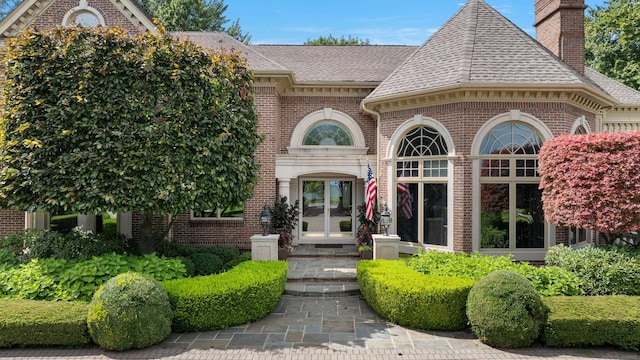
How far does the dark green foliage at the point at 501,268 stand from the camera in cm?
677

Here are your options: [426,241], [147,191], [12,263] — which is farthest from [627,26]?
[12,263]

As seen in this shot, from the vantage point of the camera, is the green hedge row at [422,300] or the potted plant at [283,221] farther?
the potted plant at [283,221]

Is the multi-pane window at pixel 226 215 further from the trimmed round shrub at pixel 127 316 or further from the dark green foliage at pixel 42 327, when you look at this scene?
the dark green foliage at pixel 42 327

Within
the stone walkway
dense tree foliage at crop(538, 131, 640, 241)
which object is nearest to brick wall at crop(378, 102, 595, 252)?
dense tree foliage at crop(538, 131, 640, 241)

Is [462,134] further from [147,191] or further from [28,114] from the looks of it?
[28,114]

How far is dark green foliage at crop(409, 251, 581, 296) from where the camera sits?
677 centimetres

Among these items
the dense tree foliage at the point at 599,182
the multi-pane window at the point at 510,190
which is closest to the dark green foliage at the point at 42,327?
the multi-pane window at the point at 510,190

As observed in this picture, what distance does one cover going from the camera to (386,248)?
9016 mm

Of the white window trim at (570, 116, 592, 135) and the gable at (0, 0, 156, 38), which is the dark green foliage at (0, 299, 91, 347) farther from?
the white window trim at (570, 116, 592, 135)

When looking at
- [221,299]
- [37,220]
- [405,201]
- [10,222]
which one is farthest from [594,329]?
[10,222]

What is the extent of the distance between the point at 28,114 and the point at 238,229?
6.07 metres

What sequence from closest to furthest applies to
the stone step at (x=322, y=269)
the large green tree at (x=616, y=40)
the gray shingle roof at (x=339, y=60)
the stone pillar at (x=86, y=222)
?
1. the stone step at (x=322, y=269)
2. the stone pillar at (x=86, y=222)
3. the gray shingle roof at (x=339, y=60)
4. the large green tree at (x=616, y=40)

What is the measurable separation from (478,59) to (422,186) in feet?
13.0

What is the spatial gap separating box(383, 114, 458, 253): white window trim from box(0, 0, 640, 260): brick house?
1.3 inches
